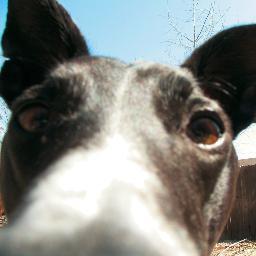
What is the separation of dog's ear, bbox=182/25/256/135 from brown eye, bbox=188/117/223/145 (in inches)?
41.1

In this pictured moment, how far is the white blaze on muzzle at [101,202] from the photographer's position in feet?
6.50

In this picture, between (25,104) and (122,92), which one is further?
(25,104)

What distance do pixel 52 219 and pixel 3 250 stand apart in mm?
210

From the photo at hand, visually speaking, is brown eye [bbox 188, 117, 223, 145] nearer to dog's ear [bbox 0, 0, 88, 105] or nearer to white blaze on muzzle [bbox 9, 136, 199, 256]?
white blaze on muzzle [bbox 9, 136, 199, 256]

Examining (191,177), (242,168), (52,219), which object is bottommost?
(52,219)

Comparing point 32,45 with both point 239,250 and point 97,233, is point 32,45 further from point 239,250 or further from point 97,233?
point 239,250

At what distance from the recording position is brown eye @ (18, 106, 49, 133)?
3545mm

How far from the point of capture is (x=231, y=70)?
16.7 feet

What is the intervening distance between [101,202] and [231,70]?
3.31m

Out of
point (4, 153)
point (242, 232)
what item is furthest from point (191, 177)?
point (242, 232)

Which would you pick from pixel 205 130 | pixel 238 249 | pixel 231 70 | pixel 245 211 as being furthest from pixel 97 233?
pixel 245 211

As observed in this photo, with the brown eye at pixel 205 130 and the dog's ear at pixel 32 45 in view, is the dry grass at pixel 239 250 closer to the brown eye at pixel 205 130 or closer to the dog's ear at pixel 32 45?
the dog's ear at pixel 32 45

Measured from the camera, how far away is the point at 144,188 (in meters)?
2.32

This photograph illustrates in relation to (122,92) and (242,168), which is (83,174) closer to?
(122,92)
